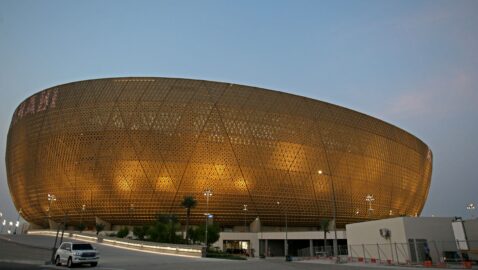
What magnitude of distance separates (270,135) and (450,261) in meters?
36.6

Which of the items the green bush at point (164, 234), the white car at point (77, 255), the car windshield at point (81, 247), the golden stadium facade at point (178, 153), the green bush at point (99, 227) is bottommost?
the white car at point (77, 255)

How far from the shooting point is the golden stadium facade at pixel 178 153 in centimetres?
5516

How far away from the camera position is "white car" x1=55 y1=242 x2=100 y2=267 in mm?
18203

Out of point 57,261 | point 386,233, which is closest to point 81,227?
point 57,261

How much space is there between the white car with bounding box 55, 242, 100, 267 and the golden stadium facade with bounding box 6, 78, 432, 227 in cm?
3525

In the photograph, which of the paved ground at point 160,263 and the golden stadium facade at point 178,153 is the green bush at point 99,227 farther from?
A: the paved ground at point 160,263

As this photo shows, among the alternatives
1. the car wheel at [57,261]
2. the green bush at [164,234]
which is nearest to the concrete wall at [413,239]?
the green bush at [164,234]

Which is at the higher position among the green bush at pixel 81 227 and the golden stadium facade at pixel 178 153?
the golden stadium facade at pixel 178 153

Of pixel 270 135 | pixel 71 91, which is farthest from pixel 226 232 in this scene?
pixel 71 91

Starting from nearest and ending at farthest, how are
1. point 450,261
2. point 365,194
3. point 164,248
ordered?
1. point 450,261
2. point 164,248
3. point 365,194

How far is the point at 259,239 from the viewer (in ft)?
189

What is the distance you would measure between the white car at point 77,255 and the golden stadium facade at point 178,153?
35250 mm

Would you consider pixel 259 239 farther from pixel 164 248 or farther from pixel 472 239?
pixel 472 239

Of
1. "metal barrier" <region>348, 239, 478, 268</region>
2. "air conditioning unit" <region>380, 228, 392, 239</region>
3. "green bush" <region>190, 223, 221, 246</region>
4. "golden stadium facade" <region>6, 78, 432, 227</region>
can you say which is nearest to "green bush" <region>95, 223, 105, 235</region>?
"golden stadium facade" <region>6, 78, 432, 227</region>
